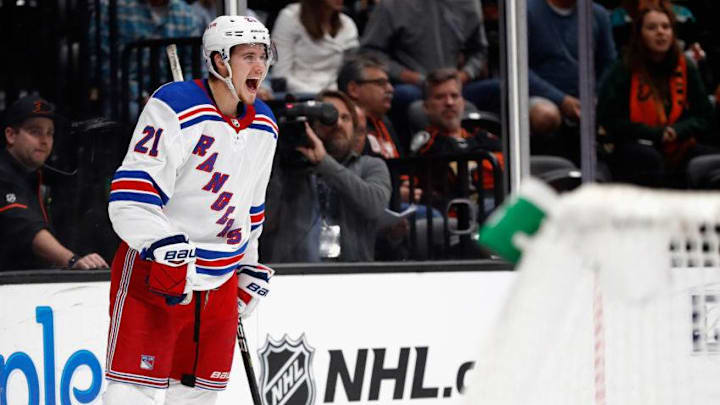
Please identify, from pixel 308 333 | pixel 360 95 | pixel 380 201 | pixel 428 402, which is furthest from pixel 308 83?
pixel 428 402

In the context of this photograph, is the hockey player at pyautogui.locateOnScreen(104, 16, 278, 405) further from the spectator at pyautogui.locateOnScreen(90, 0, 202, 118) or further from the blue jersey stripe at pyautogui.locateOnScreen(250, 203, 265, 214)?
the spectator at pyautogui.locateOnScreen(90, 0, 202, 118)

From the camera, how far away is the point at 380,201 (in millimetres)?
4602

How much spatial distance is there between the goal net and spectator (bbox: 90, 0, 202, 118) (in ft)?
8.46

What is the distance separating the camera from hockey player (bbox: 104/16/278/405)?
3.26 meters

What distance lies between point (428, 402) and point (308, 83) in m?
Result: 1.20

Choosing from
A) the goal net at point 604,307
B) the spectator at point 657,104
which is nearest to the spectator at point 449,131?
the spectator at point 657,104

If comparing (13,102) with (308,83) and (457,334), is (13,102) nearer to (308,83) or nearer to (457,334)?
(308,83)

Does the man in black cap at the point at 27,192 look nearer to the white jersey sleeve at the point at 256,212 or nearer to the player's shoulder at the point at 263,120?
the white jersey sleeve at the point at 256,212

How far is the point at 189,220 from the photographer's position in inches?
135

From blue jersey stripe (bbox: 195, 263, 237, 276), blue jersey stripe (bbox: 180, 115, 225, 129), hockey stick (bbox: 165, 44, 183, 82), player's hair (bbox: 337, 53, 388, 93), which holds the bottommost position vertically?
blue jersey stripe (bbox: 195, 263, 237, 276)

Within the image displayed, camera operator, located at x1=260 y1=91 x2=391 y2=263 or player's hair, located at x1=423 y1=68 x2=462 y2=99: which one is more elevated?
player's hair, located at x1=423 y1=68 x2=462 y2=99

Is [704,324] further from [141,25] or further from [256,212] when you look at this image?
[141,25]

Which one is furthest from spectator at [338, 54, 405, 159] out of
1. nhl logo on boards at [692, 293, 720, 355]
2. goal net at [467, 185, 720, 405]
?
goal net at [467, 185, 720, 405]

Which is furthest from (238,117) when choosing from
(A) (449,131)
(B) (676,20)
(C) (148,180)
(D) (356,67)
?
(B) (676,20)
